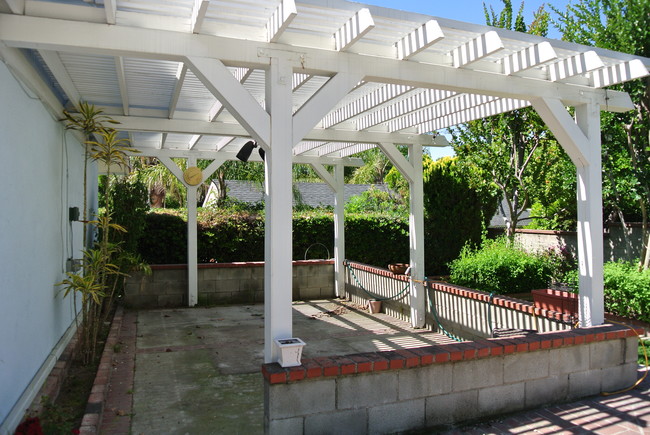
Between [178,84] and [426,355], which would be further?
[178,84]

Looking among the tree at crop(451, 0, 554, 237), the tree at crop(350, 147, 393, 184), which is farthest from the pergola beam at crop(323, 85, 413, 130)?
the tree at crop(350, 147, 393, 184)

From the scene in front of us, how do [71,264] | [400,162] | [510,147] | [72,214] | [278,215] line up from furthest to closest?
[510,147], [400,162], [72,214], [71,264], [278,215]

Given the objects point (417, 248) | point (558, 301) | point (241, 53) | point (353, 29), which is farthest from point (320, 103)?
point (417, 248)

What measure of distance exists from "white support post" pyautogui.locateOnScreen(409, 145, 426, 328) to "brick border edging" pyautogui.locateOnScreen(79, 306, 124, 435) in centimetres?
441

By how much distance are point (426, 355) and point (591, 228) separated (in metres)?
2.38

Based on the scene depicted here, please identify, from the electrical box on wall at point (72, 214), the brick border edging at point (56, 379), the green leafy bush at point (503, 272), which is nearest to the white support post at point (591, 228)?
the green leafy bush at point (503, 272)

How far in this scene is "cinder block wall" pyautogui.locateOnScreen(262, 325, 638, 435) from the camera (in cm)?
354

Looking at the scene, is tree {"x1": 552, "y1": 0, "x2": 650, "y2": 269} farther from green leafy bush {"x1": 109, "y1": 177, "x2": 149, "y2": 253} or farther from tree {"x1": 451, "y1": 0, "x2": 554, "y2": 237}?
green leafy bush {"x1": 109, "y1": 177, "x2": 149, "y2": 253}

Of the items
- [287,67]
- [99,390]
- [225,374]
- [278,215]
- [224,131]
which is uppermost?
[224,131]

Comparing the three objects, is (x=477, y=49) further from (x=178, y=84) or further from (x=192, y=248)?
(x=192, y=248)

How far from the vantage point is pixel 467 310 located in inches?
264

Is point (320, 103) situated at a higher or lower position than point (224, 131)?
lower

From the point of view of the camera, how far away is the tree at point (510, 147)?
33.3ft

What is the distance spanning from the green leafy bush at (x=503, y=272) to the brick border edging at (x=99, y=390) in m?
5.86
